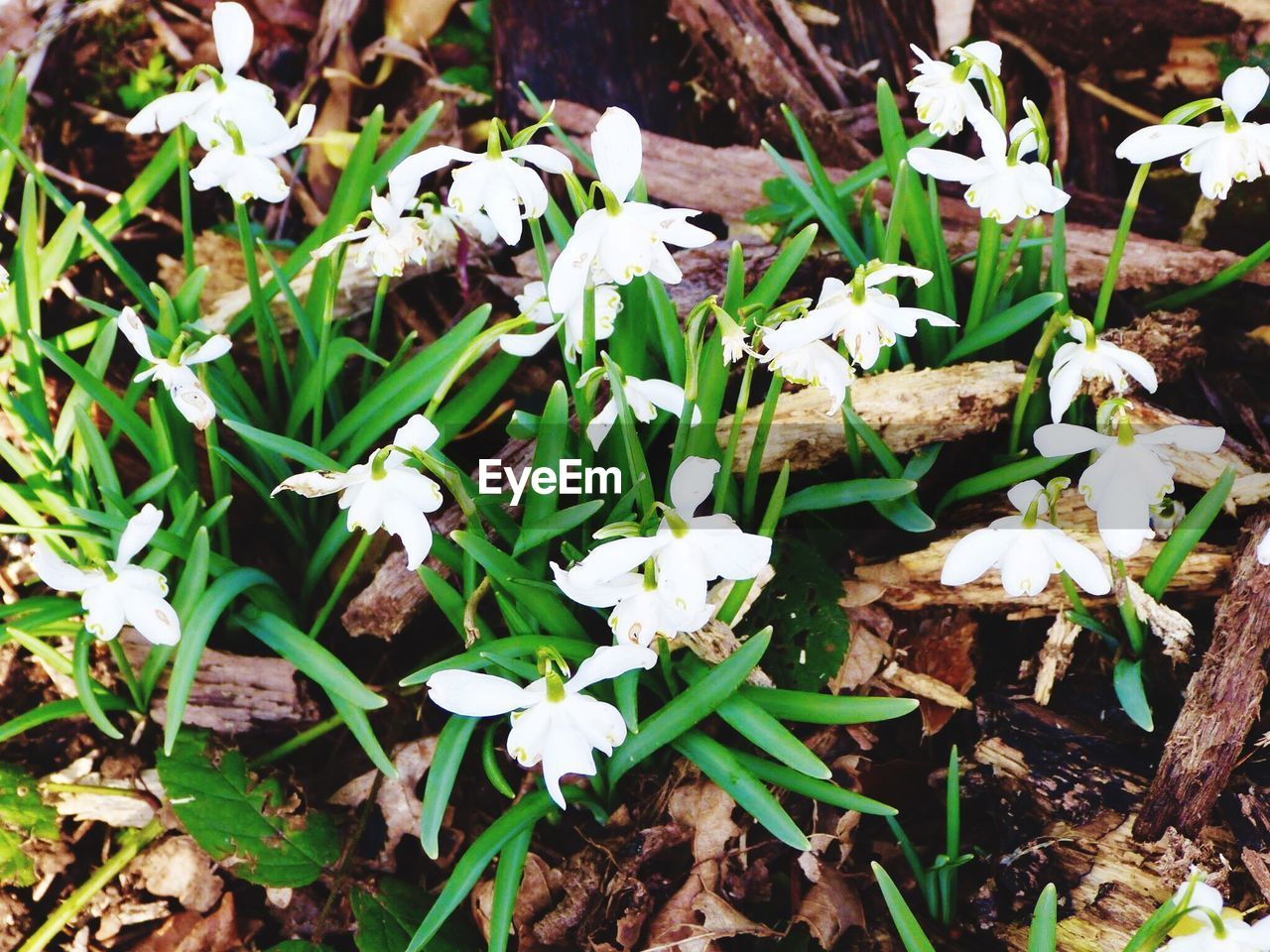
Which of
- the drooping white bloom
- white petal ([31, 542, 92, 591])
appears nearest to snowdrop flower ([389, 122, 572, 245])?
white petal ([31, 542, 92, 591])

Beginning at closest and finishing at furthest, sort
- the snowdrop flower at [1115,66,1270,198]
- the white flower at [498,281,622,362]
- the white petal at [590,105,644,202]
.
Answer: the white petal at [590,105,644,202], the snowdrop flower at [1115,66,1270,198], the white flower at [498,281,622,362]

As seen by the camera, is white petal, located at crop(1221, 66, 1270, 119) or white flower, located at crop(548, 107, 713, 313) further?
white petal, located at crop(1221, 66, 1270, 119)

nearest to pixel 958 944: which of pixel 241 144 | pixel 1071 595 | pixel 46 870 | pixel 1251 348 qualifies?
pixel 1071 595

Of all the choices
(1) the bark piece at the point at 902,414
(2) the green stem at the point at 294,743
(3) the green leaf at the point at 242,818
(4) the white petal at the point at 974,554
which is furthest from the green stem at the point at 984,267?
(3) the green leaf at the point at 242,818

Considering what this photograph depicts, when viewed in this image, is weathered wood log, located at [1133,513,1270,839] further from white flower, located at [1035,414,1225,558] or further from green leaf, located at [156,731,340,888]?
green leaf, located at [156,731,340,888]

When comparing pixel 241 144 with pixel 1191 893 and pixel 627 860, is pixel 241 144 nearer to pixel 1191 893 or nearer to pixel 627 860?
pixel 627 860

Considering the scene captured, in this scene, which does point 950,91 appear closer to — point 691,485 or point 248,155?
point 691,485
